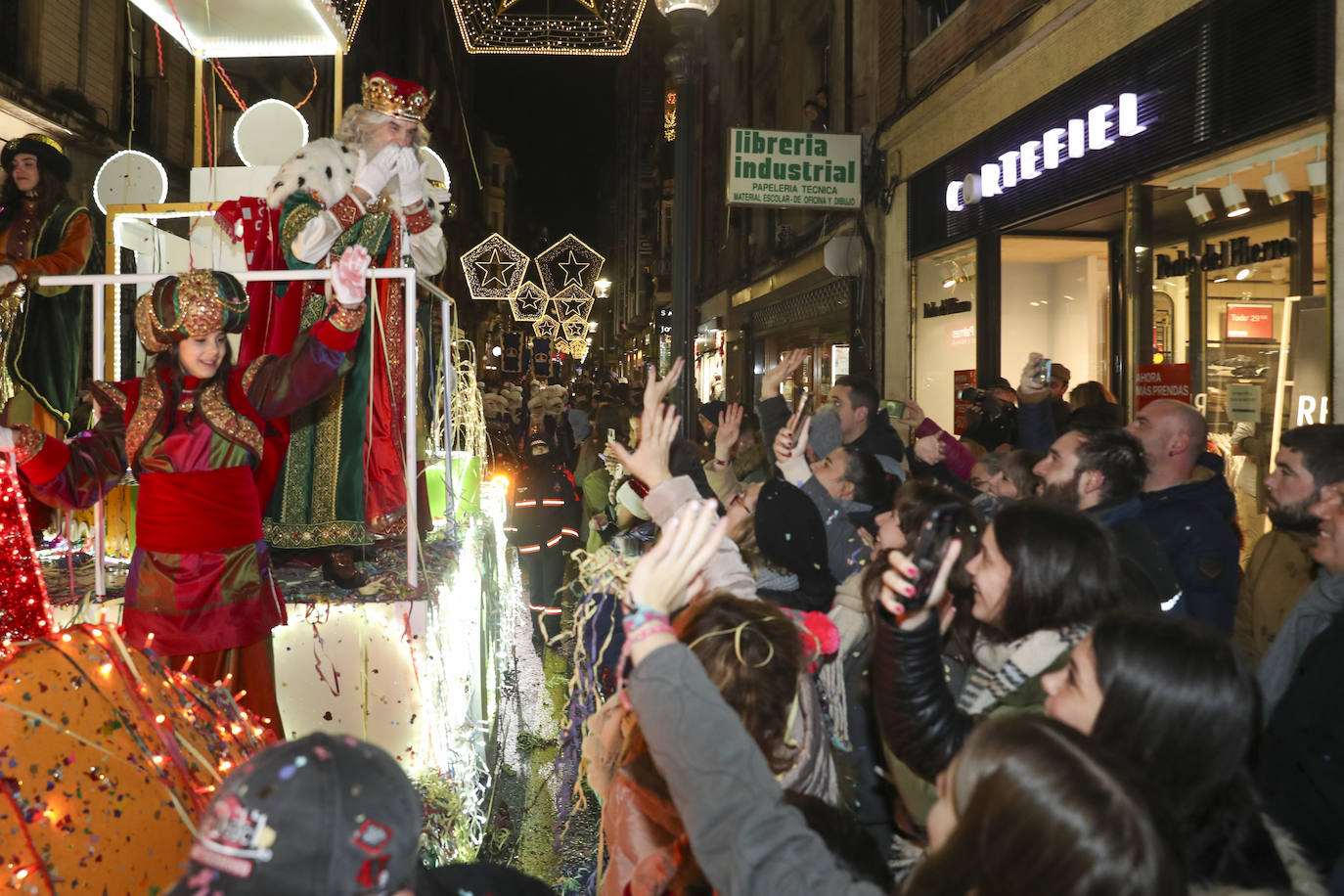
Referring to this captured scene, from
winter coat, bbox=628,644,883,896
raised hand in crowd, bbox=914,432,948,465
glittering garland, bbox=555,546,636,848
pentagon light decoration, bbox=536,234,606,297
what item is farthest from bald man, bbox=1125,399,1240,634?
pentagon light decoration, bbox=536,234,606,297

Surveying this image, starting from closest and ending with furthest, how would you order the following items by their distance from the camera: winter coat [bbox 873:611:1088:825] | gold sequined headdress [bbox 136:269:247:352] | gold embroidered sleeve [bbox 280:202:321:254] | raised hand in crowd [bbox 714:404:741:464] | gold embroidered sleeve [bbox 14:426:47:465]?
winter coat [bbox 873:611:1088:825], gold embroidered sleeve [bbox 14:426:47:465], gold sequined headdress [bbox 136:269:247:352], gold embroidered sleeve [bbox 280:202:321:254], raised hand in crowd [bbox 714:404:741:464]

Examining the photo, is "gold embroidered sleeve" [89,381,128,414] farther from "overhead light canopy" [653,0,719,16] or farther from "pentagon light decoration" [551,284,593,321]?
"pentagon light decoration" [551,284,593,321]

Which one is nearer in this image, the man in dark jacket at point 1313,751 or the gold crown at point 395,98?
the man in dark jacket at point 1313,751

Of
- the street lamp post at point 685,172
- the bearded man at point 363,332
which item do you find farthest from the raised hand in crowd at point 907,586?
the street lamp post at point 685,172

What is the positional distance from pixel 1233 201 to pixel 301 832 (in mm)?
6886

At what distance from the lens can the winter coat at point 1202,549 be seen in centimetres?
369

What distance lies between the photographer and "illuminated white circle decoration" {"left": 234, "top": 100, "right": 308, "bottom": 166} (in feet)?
20.2

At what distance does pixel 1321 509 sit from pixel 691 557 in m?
2.35

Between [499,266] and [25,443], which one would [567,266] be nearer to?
[499,266]

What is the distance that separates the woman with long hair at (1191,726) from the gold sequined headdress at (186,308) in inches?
113

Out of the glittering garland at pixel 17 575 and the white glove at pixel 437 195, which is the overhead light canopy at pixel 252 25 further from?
the glittering garland at pixel 17 575

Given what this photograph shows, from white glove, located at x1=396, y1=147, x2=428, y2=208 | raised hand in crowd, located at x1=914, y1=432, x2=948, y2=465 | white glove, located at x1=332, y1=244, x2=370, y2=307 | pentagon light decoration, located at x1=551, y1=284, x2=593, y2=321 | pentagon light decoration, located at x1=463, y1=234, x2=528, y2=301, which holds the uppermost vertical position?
pentagon light decoration, located at x1=463, y1=234, x2=528, y2=301

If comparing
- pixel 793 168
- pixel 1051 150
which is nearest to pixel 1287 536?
pixel 1051 150

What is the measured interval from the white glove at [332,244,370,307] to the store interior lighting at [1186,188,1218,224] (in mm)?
5665
